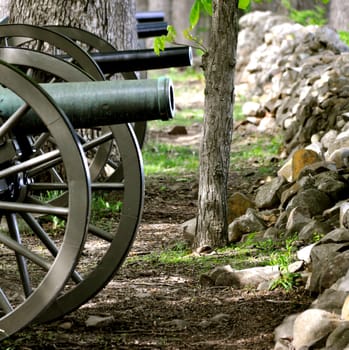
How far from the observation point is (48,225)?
781cm

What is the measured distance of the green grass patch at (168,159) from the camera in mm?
10406

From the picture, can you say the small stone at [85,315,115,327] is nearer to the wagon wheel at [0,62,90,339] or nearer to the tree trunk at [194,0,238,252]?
the wagon wheel at [0,62,90,339]

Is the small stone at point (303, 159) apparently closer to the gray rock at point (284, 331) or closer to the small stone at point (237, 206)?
the small stone at point (237, 206)

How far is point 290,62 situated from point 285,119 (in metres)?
2.07

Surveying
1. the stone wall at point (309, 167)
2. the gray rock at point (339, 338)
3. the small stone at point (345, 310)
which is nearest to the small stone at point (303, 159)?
the stone wall at point (309, 167)

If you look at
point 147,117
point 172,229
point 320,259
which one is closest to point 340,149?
point 172,229

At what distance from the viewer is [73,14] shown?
29.3 feet

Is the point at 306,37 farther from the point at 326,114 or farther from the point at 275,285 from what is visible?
the point at 275,285

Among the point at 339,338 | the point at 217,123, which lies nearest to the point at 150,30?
the point at 217,123

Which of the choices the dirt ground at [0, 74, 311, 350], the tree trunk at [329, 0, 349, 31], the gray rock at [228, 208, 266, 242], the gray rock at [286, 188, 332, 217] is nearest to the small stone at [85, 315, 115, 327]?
the dirt ground at [0, 74, 311, 350]

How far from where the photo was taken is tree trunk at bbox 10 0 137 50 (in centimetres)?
890

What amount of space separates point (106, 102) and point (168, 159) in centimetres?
644

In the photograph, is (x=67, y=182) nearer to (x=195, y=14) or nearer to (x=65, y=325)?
(x=65, y=325)

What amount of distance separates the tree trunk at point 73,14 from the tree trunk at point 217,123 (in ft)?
8.54
